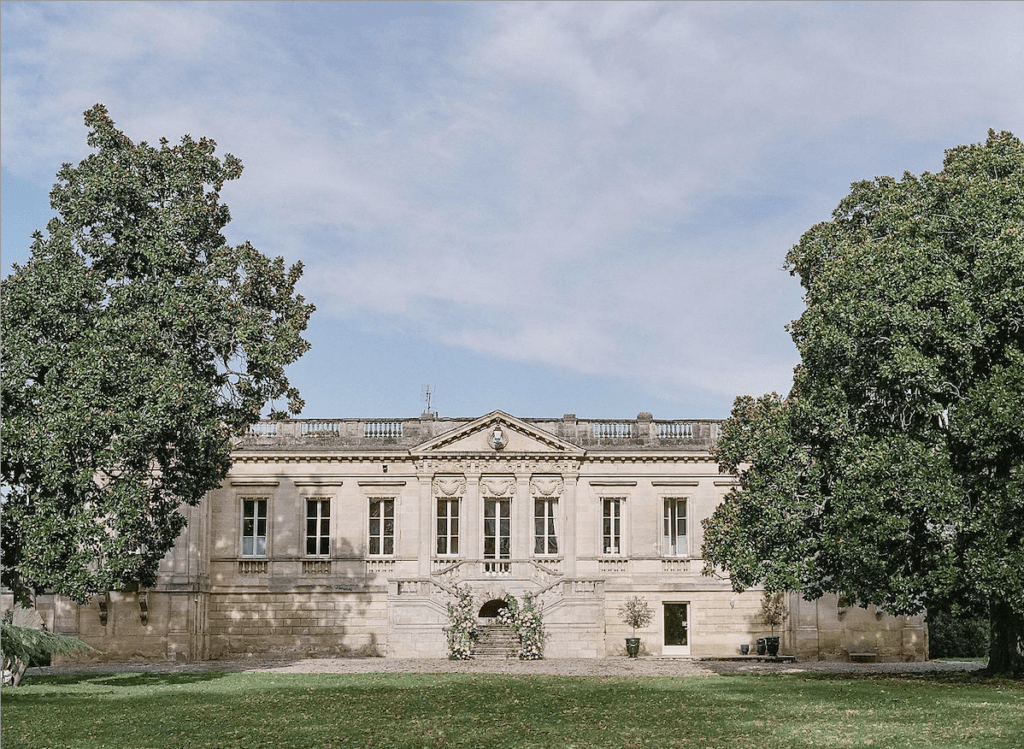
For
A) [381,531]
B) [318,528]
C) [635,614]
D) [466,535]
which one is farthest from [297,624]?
[635,614]

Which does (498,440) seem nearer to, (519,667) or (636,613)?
(636,613)

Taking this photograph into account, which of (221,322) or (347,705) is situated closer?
(347,705)

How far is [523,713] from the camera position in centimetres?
1802

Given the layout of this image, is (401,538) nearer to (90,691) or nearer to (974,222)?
(90,691)

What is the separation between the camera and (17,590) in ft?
72.8

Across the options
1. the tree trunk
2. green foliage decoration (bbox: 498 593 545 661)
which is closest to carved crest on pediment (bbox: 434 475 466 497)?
green foliage decoration (bbox: 498 593 545 661)

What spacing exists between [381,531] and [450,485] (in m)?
2.64

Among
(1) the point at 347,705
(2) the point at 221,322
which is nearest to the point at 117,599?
(2) the point at 221,322

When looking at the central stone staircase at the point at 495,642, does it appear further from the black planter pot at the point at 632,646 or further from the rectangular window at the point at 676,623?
the rectangular window at the point at 676,623

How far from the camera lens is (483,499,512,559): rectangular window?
3769 cm

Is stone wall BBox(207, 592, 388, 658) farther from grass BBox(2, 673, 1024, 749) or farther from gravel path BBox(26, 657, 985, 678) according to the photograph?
grass BBox(2, 673, 1024, 749)

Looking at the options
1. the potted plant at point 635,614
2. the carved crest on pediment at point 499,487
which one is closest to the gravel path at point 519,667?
the potted plant at point 635,614

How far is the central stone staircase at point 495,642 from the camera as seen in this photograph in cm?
3472

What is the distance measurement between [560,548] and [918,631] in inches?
441
